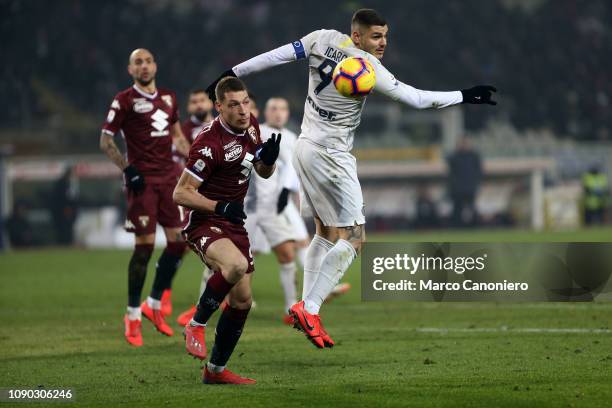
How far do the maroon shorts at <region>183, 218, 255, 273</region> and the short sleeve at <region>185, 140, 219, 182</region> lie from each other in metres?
0.35

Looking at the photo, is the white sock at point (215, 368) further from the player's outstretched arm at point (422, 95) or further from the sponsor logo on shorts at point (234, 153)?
the player's outstretched arm at point (422, 95)

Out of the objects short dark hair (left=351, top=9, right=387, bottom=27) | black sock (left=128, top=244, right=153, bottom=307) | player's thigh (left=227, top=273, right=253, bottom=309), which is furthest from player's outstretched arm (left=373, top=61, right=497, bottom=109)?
black sock (left=128, top=244, right=153, bottom=307)

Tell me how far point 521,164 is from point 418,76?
4.67 m

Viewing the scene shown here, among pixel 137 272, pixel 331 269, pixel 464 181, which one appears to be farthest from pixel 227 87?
pixel 464 181

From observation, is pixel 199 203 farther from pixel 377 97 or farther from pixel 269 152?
pixel 377 97

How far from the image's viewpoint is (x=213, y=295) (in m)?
7.40

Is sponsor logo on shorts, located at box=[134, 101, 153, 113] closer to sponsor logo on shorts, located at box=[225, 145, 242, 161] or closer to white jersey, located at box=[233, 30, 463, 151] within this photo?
white jersey, located at box=[233, 30, 463, 151]

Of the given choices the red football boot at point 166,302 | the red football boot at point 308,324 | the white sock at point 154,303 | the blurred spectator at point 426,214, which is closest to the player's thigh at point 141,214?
the white sock at point 154,303

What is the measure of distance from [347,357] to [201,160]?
2174 mm

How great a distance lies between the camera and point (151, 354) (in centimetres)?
894

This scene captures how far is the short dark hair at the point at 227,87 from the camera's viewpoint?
736cm

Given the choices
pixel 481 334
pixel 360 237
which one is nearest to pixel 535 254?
pixel 481 334

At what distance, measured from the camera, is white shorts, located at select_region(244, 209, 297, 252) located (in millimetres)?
11930

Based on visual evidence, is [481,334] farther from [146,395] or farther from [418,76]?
[418,76]
